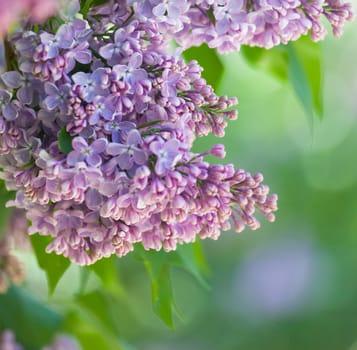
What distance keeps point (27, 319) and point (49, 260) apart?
0.32 meters

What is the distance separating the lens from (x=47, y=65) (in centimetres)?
67

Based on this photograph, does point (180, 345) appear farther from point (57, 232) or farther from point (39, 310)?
point (57, 232)

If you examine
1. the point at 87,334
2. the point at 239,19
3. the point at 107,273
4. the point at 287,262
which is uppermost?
the point at 239,19

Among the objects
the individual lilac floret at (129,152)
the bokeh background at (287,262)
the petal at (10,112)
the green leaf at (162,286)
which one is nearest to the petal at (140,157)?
the individual lilac floret at (129,152)

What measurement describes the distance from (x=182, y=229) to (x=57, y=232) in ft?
0.31

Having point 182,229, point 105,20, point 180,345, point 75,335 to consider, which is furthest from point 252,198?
point 180,345

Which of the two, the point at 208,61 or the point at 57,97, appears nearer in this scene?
the point at 57,97

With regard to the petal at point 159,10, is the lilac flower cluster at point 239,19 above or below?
below

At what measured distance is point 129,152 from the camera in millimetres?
646

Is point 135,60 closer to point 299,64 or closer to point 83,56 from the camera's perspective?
point 83,56

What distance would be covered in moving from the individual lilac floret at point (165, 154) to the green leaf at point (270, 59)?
1.20 ft

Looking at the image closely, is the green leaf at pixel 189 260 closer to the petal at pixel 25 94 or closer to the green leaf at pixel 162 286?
the green leaf at pixel 162 286

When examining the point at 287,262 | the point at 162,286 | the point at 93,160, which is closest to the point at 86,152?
the point at 93,160

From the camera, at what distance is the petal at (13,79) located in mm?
693
